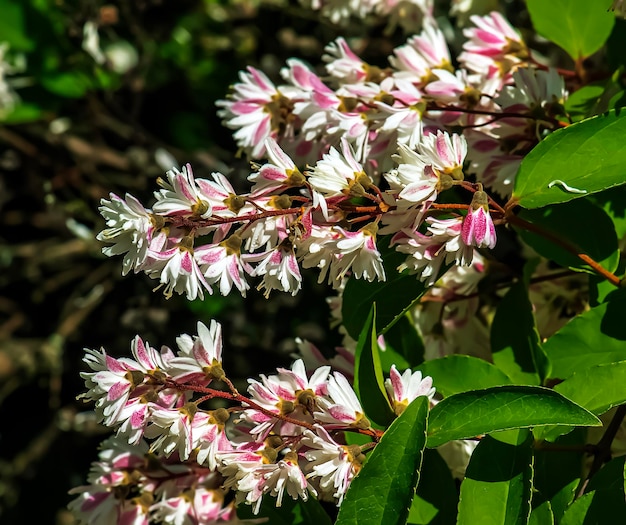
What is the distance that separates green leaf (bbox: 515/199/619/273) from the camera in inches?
34.9

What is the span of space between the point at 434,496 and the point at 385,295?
0.71ft

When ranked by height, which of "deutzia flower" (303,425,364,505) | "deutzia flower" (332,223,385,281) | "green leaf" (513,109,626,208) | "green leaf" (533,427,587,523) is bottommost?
"green leaf" (533,427,587,523)

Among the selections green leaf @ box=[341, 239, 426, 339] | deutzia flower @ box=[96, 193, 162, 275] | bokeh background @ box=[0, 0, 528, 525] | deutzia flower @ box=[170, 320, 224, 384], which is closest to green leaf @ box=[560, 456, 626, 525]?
green leaf @ box=[341, 239, 426, 339]

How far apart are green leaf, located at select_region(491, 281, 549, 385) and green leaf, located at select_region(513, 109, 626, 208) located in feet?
0.51

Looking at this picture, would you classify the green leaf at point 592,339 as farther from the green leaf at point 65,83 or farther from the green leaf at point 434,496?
the green leaf at point 65,83

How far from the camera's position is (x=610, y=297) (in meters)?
0.89

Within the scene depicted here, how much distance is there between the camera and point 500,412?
735 mm

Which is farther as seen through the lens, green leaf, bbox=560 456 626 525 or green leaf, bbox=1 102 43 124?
green leaf, bbox=1 102 43 124

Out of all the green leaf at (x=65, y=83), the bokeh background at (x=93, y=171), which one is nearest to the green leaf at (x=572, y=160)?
the bokeh background at (x=93, y=171)

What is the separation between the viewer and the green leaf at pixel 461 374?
87cm

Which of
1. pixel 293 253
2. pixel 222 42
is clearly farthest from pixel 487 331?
pixel 222 42

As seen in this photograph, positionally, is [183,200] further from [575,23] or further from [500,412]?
[575,23]

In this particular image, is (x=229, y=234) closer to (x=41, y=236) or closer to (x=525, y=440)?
(x=525, y=440)

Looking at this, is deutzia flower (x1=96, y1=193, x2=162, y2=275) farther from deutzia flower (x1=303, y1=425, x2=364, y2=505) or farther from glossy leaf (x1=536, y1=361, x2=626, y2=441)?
glossy leaf (x1=536, y1=361, x2=626, y2=441)
